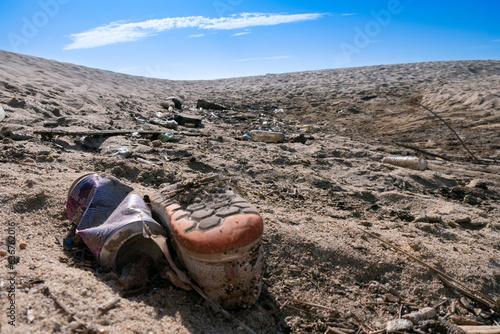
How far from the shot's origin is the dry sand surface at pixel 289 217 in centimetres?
146

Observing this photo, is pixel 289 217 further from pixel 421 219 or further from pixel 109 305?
pixel 109 305

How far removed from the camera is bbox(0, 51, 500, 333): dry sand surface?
1.46 meters

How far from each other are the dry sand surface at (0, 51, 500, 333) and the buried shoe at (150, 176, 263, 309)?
12cm

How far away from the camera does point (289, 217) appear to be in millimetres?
2453

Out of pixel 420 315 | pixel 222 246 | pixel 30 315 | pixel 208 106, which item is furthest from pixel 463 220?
pixel 208 106

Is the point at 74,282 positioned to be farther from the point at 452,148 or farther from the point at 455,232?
the point at 452,148

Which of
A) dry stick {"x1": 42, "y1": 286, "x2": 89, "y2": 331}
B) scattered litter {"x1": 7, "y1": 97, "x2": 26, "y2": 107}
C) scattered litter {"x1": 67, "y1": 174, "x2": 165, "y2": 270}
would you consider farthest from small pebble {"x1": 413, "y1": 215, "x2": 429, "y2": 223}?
scattered litter {"x1": 7, "y1": 97, "x2": 26, "y2": 107}

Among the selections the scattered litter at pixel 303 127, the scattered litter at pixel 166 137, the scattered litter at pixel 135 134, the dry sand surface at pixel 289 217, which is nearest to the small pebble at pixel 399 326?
the dry sand surface at pixel 289 217

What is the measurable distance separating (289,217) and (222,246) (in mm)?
1136

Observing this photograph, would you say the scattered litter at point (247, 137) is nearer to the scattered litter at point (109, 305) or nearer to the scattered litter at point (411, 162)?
the scattered litter at point (411, 162)

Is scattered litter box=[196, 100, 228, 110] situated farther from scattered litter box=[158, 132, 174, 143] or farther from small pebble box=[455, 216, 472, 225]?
small pebble box=[455, 216, 472, 225]

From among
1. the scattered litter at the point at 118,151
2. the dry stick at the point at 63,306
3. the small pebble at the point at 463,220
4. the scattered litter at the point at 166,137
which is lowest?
the small pebble at the point at 463,220

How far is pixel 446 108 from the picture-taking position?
8.18 m

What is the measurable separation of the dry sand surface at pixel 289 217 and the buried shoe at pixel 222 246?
12cm
